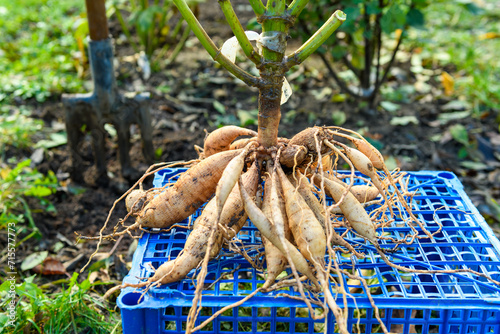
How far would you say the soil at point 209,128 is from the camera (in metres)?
2.45

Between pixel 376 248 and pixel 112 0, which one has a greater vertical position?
pixel 112 0

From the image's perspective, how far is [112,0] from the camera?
11.8 ft

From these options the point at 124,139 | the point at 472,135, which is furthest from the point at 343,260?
the point at 472,135

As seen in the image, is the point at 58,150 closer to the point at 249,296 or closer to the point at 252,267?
the point at 252,267

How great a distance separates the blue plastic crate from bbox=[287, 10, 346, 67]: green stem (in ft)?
2.26

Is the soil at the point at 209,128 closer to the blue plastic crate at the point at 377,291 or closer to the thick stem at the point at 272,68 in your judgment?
the blue plastic crate at the point at 377,291

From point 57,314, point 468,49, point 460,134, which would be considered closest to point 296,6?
point 57,314

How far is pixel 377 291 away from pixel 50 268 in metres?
1.52

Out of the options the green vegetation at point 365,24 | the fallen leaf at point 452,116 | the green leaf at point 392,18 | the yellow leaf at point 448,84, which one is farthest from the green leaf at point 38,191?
the yellow leaf at point 448,84

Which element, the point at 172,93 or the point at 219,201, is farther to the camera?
the point at 172,93

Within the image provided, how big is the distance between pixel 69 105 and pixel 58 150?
21.8 inches

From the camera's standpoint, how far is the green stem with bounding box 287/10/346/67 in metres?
1.43

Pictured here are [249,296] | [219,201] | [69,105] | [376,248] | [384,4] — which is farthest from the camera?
[384,4]

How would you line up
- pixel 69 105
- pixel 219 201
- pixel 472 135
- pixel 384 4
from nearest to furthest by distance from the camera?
pixel 219 201
pixel 69 105
pixel 384 4
pixel 472 135
